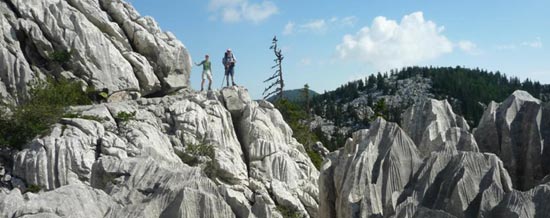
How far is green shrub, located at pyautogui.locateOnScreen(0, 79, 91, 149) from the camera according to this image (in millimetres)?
23062

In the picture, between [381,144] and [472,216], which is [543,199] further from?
[381,144]

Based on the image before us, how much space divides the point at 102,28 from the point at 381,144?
72.3 feet

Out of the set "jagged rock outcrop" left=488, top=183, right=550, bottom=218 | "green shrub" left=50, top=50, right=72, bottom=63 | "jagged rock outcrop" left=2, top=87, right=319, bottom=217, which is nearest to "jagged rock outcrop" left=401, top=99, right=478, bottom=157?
"jagged rock outcrop" left=488, top=183, right=550, bottom=218

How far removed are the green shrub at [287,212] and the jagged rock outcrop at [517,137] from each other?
9.67 metres

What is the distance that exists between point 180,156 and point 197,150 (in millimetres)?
891

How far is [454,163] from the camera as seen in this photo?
14.3 meters

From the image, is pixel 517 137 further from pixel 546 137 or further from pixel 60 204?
pixel 60 204

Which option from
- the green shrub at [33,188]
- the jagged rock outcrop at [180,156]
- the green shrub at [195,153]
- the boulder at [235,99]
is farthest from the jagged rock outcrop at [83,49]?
the green shrub at [33,188]

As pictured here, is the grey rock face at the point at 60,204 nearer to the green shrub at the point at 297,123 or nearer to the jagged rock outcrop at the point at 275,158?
the jagged rock outcrop at the point at 275,158

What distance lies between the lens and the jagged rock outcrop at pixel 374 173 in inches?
609

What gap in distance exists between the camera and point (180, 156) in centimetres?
2709

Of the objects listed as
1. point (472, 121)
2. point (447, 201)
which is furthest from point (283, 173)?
point (472, 121)

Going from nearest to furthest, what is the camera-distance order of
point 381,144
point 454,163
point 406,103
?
point 454,163 → point 381,144 → point 406,103

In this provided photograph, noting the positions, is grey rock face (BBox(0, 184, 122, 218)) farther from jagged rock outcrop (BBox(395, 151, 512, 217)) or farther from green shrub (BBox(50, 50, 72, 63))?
green shrub (BBox(50, 50, 72, 63))
